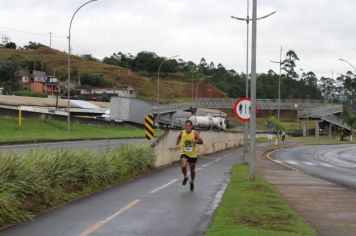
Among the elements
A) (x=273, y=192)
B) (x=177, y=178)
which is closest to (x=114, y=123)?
(x=177, y=178)

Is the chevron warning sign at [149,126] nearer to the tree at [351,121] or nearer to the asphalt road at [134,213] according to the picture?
the asphalt road at [134,213]

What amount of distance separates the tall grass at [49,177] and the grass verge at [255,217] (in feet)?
11.0

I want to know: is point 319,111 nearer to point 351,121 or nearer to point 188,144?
point 351,121

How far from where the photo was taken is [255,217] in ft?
34.0

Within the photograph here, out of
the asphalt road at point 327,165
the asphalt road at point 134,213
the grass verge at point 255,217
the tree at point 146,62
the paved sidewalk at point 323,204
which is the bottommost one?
the asphalt road at point 327,165

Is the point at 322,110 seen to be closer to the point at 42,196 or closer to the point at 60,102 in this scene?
the point at 60,102

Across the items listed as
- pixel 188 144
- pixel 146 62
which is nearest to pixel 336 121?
pixel 146 62

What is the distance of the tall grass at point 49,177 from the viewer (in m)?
10.2

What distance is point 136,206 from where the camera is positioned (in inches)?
473

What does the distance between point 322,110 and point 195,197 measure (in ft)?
338

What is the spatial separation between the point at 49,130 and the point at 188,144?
35.1 m

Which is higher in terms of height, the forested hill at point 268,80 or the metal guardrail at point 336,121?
the forested hill at point 268,80

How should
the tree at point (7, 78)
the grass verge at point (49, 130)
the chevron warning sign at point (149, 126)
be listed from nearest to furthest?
the chevron warning sign at point (149, 126)
the grass verge at point (49, 130)
the tree at point (7, 78)

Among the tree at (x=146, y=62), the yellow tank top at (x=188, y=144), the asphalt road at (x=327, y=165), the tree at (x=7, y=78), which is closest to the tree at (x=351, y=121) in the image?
the asphalt road at (x=327, y=165)
